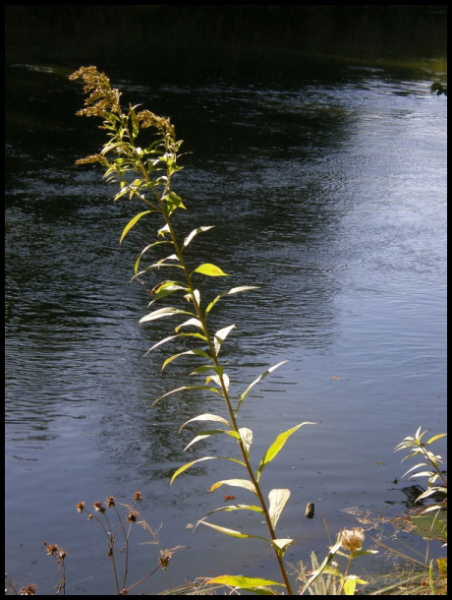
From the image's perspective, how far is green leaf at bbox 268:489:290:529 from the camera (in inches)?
54.5

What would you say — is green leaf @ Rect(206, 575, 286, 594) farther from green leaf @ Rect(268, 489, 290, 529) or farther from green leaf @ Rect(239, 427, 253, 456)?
green leaf @ Rect(239, 427, 253, 456)

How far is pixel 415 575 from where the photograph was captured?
2037mm

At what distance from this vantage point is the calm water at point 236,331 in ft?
8.49

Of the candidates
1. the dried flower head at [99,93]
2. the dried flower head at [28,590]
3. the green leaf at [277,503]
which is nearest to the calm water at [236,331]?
the dried flower head at [28,590]

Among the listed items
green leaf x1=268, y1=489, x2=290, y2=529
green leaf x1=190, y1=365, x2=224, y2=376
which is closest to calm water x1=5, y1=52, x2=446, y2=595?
green leaf x1=268, y1=489, x2=290, y2=529

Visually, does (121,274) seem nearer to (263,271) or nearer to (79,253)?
(79,253)

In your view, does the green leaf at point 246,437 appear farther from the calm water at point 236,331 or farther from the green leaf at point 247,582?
the calm water at point 236,331

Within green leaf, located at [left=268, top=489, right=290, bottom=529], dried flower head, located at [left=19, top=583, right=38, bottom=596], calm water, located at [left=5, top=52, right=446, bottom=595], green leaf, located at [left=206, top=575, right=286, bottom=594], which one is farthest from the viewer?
calm water, located at [left=5, top=52, right=446, bottom=595]

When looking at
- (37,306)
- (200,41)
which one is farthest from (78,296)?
(200,41)

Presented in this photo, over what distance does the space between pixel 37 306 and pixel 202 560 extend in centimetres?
220

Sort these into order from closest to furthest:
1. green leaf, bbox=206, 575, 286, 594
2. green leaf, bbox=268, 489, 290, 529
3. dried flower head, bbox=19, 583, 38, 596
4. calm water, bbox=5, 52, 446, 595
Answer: green leaf, bbox=206, 575, 286, 594, green leaf, bbox=268, 489, 290, 529, dried flower head, bbox=19, 583, 38, 596, calm water, bbox=5, 52, 446, 595

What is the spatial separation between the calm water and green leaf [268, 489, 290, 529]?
0.88 meters

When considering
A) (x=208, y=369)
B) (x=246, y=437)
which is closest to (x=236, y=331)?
(x=246, y=437)

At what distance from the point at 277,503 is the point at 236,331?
255 centimetres
